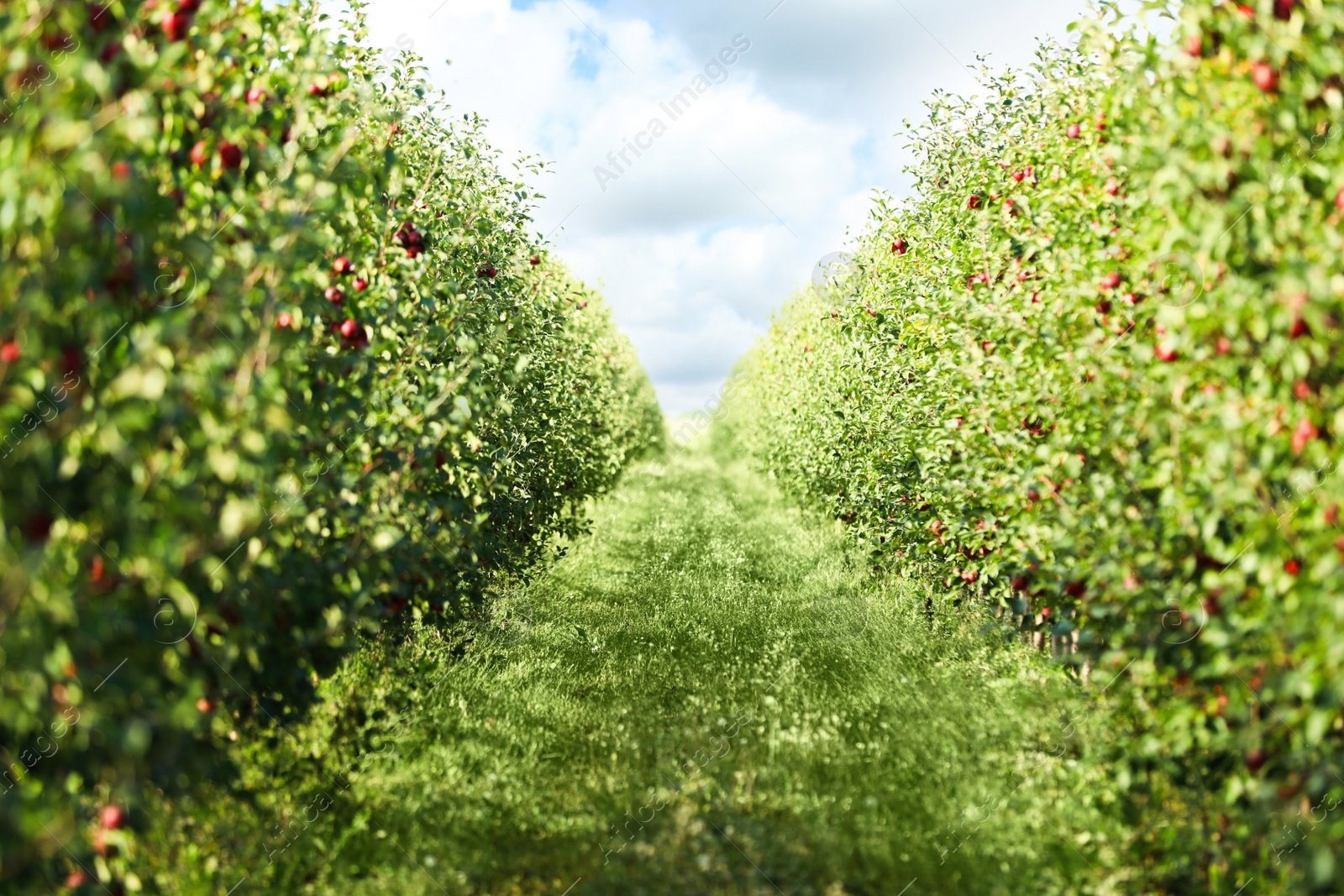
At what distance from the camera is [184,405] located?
255cm

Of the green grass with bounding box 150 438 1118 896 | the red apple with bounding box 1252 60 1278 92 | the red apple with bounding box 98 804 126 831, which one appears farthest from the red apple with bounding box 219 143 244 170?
the red apple with bounding box 1252 60 1278 92

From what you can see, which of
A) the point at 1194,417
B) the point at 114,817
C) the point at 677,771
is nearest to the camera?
the point at 114,817

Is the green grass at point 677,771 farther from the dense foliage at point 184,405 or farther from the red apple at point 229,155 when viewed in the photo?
the red apple at point 229,155

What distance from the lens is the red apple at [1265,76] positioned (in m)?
2.97

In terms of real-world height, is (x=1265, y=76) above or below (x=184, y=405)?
below

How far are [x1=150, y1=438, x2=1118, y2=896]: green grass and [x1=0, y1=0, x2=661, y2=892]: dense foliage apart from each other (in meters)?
0.86

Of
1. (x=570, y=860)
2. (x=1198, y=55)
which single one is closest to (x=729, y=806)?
(x=570, y=860)

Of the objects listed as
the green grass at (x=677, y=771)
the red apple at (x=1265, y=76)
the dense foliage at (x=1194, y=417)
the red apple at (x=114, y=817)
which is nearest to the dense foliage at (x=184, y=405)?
the red apple at (x=114, y=817)

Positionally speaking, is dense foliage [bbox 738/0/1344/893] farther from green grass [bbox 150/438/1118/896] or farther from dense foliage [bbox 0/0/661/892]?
dense foliage [bbox 0/0/661/892]

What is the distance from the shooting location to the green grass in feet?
12.8

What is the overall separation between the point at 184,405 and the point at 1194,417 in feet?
12.1

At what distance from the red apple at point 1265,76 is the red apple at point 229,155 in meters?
3.96

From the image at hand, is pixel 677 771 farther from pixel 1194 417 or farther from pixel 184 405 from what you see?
pixel 184 405

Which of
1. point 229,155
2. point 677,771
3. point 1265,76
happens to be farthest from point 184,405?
point 1265,76
